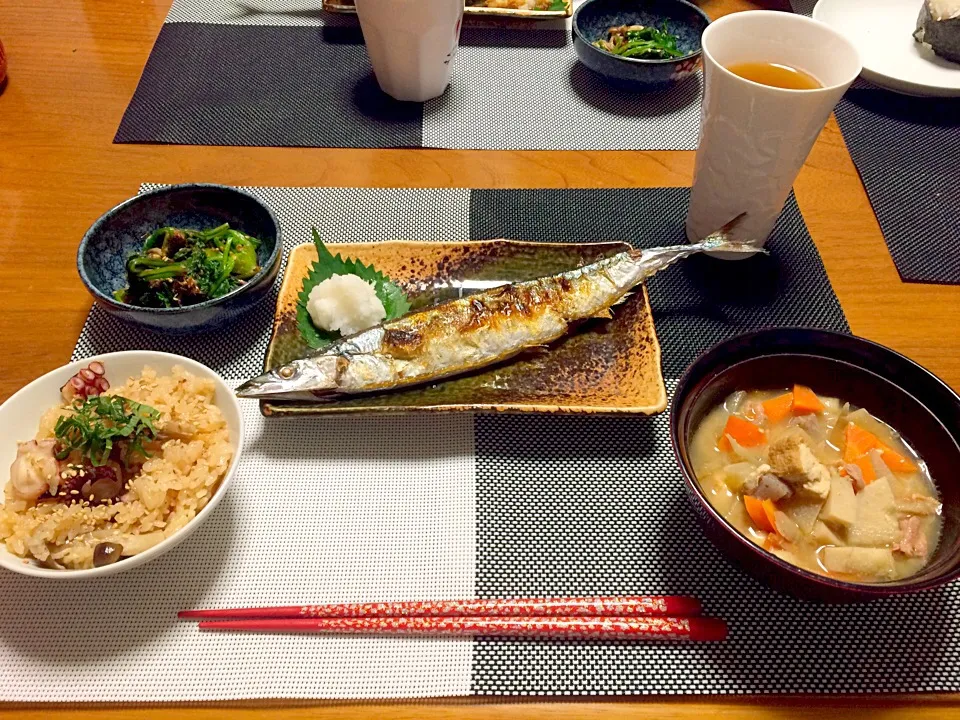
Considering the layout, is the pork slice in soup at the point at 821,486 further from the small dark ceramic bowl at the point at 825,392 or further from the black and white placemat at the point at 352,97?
the black and white placemat at the point at 352,97

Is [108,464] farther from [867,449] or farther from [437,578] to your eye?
[867,449]

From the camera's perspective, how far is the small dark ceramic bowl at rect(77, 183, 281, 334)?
115 cm

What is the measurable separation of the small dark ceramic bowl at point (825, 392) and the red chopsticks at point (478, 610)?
0.41 ft

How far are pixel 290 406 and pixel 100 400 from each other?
27cm

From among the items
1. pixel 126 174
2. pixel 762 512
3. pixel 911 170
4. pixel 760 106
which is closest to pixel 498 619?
pixel 762 512

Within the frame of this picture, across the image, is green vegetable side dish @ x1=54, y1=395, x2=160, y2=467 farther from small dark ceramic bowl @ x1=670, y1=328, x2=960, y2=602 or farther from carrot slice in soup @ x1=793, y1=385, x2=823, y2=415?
carrot slice in soup @ x1=793, y1=385, x2=823, y2=415

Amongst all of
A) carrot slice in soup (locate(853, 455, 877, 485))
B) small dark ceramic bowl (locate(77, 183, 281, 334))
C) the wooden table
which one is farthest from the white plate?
small dark ceramic bowl (locate(77, 183, 281, 334))

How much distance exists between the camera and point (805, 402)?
39.6 inches

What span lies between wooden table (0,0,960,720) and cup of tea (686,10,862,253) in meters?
0.26

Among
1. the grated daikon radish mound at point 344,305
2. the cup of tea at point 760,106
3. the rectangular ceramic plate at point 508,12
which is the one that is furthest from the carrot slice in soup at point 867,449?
the rectangular ceramic plate at point 508,12

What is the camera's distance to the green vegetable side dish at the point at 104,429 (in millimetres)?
910

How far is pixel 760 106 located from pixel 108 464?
3.85 ft

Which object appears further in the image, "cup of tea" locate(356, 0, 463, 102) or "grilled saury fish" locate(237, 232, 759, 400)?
"cup of tea" locate(356, 0, 463, 102)

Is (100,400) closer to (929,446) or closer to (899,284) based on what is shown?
(929,446)
